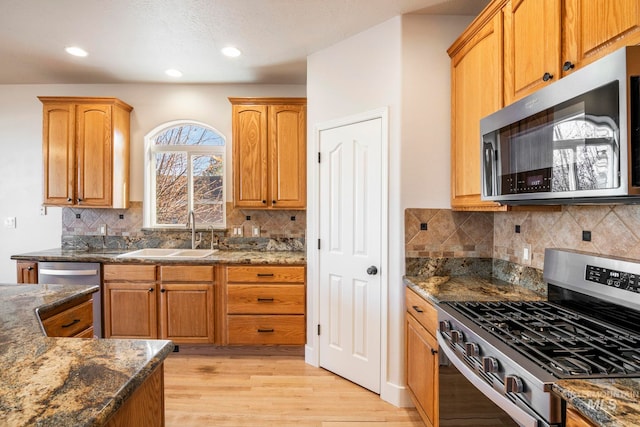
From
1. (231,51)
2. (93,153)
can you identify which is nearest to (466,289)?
(231,51)

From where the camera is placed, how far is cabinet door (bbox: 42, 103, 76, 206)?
3326mm

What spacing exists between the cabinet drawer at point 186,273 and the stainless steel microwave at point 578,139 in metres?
2.46

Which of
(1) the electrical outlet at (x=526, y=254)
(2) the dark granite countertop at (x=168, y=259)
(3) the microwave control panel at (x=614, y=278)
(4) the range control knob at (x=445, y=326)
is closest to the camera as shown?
(3) the microwave control panel at (x=614, y=278)

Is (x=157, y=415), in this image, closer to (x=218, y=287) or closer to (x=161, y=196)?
(x=218, y=287)

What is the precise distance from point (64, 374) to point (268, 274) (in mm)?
2152

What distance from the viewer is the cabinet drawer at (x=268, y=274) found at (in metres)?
3.01

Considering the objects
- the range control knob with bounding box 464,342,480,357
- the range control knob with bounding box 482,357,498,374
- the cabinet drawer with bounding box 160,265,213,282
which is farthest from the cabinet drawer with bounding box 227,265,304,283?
the range control knob with bounding box 482,357,498,374

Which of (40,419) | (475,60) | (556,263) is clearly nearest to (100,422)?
(40,419)

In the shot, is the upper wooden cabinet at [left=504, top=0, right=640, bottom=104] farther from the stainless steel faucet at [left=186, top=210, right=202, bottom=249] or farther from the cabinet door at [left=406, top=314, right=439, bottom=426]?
the stainless steel faucet at [left=186, top=210, right=202, bottom=249]

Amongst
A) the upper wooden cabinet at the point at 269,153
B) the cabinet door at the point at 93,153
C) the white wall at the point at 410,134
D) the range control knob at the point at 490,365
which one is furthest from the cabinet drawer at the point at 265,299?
the range control knob at the point at 490,365

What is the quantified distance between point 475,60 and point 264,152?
199cm

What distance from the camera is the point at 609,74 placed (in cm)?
97

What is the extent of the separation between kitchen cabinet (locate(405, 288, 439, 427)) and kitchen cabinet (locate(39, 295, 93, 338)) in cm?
188

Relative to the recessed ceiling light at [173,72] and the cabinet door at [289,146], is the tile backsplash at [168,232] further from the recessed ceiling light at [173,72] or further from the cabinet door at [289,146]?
the recessed ceiling light at [173,72]
